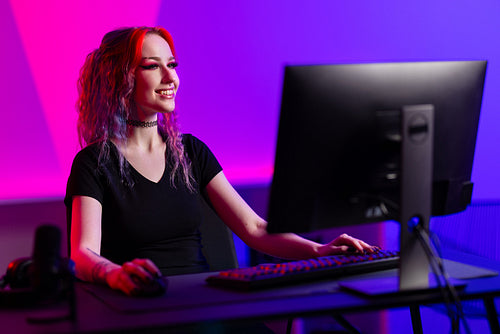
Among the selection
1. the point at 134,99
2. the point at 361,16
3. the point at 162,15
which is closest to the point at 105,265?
the point at 134,99

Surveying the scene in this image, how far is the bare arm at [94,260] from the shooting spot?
1361 millimetres

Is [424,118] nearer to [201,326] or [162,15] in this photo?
[201,326]

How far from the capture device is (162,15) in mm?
2887

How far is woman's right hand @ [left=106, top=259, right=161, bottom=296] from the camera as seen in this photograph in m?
1.34

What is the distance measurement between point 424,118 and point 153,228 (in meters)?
1.01

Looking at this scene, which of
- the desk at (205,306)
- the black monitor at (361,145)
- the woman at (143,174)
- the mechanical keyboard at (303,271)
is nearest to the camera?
the desk at (205,306)

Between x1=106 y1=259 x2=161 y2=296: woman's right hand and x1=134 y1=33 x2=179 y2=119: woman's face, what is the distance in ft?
2.74

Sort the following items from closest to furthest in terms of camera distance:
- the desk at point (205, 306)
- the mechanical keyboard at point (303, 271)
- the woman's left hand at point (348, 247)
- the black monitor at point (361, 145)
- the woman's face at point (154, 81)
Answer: the desk at point (205, 306), the black monitor at point (361, 145), the mechanical keyboard at point (303, 271), the woman's left hand at point (348, 247), the woman's face at point (154, 81)

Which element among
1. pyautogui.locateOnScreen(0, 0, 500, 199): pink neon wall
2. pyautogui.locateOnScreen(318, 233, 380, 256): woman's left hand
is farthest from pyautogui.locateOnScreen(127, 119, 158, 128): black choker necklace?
pyautogui.locateOnScreen(318, 233, 380, 256): woman's left hand

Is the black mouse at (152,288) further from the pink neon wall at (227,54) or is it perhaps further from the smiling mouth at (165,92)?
the pink neon wall at (227,54)

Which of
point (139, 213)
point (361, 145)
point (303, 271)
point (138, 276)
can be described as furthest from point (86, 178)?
point (361, 145)

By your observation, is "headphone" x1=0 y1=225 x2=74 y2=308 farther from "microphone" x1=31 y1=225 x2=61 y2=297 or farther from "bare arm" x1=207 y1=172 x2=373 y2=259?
"bare arm" x1=207 y1=172 x2=373 y2=259

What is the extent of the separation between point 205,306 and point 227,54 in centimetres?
193

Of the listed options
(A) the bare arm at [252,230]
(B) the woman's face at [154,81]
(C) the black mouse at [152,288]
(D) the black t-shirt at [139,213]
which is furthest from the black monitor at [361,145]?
(B) the woman's face at [154,81]
